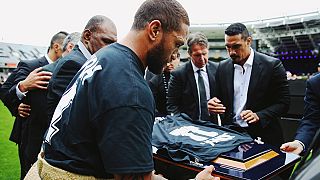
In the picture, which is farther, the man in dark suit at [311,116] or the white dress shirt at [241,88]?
the white dress shirt at [241,88]

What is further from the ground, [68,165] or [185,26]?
[185,26]

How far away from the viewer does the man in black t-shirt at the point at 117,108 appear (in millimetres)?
1030

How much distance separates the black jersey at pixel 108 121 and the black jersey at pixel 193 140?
2.33 feet

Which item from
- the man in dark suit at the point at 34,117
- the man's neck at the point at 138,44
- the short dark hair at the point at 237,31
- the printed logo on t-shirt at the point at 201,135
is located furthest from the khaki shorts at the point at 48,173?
the short dark hair at the point at 237,31

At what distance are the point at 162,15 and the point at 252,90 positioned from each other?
1776mm

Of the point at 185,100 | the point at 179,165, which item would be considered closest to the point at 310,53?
the point at 185,100

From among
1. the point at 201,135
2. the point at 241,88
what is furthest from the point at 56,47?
the point at 201,135

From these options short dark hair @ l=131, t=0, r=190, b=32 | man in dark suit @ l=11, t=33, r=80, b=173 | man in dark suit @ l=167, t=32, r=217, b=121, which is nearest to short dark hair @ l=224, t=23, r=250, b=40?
man in dark suit @ l=167, t=32, r=217, b=121

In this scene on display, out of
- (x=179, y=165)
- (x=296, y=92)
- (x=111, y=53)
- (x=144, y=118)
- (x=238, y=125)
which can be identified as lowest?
(x=296, y=92)

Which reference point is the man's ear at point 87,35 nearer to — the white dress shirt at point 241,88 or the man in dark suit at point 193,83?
the man in dark suit at point 193,83

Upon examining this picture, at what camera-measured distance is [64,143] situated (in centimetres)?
120

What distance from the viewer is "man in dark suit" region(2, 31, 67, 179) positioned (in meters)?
2.62

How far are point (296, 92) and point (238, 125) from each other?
2.71 meters

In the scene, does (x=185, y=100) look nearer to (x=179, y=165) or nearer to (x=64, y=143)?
(x=179, y=165)
